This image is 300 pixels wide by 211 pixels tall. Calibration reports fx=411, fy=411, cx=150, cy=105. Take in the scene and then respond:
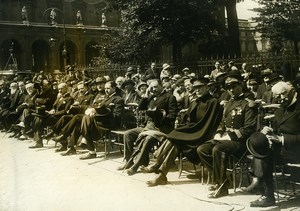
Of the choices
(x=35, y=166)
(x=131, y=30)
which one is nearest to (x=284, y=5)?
(x=131, y=30)

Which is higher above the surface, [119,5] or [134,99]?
[119,5]

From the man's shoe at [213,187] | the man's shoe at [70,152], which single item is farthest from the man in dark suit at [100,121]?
the man's shoe at [213,187]

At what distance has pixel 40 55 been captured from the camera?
142 feet

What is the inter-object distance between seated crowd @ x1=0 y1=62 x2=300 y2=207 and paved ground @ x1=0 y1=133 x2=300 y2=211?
0.93 feet

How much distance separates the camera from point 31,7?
143 ft

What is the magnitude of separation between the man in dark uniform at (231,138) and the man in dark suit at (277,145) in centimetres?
52

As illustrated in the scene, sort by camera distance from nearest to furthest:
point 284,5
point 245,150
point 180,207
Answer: point 180,207, point 245,150, point 284,5

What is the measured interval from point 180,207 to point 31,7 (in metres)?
41.7

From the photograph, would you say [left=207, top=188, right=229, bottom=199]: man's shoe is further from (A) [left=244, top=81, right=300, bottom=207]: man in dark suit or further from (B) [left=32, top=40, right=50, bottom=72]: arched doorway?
(B) [left=32, top=40, right=50, bottom=72]: arched doorway

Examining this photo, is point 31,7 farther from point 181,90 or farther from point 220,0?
point 181,90

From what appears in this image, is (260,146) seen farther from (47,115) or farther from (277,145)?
(47,115)

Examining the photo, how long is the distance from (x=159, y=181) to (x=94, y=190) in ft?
3.72

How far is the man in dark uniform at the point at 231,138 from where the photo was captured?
630 cm

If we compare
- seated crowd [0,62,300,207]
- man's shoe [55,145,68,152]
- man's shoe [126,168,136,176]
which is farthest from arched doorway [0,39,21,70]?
man's shoe [126,168,136,176]
